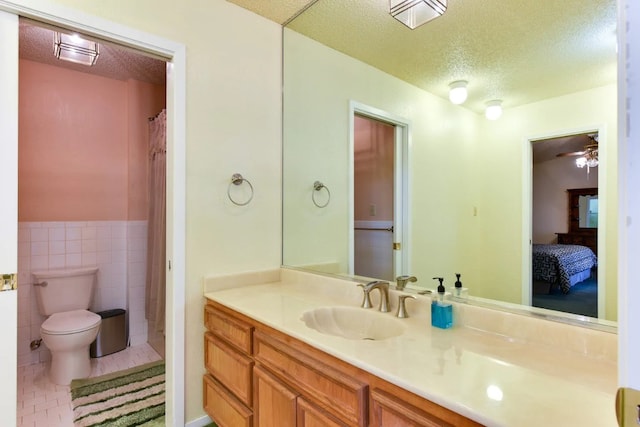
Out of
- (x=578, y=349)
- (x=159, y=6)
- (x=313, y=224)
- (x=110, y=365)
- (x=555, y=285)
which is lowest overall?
(x=110, y=365)

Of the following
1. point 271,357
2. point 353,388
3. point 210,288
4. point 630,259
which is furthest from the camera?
point 210,288

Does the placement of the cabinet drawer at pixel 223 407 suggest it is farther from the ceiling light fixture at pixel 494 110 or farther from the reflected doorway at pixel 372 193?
the ceiling light fixture at pixel 494 110

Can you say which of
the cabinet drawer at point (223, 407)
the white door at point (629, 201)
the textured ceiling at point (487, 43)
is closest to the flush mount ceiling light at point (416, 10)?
the textured ceiling at point (487, 43)

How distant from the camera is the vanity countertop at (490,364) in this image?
71 centimetres

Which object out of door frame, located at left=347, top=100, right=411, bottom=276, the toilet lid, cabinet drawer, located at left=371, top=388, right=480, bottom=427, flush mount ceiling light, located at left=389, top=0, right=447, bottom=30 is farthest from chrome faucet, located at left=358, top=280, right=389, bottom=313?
the toilet lid

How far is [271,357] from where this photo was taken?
1.31m

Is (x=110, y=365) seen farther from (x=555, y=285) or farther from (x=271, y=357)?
(x=555, y=285)

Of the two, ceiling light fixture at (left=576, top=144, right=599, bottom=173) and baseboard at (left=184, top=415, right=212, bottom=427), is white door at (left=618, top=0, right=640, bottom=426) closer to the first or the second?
ceiling light fixture at (left=576, top=144, right=599, bottom=173)

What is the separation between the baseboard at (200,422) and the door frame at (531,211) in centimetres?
168

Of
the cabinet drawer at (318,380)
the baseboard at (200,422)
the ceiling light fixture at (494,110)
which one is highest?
the ceiling light fixture at (494,110)

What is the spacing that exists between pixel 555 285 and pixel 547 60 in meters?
0.86

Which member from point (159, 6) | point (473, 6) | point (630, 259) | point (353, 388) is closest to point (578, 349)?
point (353, 388)

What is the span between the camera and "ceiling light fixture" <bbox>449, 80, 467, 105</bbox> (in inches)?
61.2

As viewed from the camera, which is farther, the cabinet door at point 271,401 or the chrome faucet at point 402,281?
the chrome faucet at point 402,281
